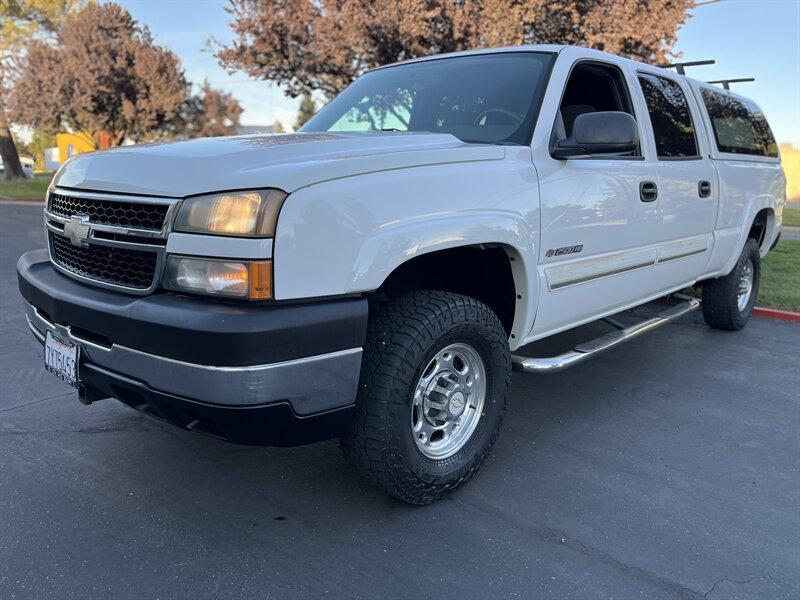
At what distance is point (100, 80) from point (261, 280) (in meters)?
26.6

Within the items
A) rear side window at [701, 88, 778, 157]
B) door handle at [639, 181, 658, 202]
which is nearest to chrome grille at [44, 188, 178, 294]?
door handle at [639, 181, 658, 202]

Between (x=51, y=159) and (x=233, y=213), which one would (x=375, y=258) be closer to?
(x=233, y=213)

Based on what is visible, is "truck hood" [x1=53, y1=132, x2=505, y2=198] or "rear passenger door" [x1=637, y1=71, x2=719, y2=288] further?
"rear passenger door" [x1=637, y1=71, x2=719, y2=288]

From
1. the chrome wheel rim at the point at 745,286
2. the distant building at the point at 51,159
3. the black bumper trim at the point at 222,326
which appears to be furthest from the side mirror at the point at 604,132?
the distant building at the point at 51,159

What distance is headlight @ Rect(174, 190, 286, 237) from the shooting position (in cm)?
215

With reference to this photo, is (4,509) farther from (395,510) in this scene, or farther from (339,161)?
(339,161)

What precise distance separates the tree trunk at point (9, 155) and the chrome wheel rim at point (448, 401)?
33.0 m

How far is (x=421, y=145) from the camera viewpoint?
110 inches

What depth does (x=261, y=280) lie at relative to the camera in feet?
7.02

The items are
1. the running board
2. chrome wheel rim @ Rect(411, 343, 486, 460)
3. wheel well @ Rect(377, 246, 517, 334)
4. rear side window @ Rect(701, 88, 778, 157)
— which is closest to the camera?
chrome wheel rim @ Rect(411, 343, 486, 460)

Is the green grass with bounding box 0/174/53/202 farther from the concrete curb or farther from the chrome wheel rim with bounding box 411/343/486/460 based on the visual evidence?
the chrome wheel rim with bounding box 411/343/486/460

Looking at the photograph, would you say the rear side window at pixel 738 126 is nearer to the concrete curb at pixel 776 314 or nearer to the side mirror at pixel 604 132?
the concrete curb at pixel 776 314

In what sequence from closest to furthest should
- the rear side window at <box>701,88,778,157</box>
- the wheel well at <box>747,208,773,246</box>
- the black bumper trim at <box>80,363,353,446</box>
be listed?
the black bumper trim at <box>80,363,353,446</box>, the rear side window at <box>701,88,778,157</box>, the wheel well at <box>747,208,773,246</box>

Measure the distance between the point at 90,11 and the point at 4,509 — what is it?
28113 millimetres
